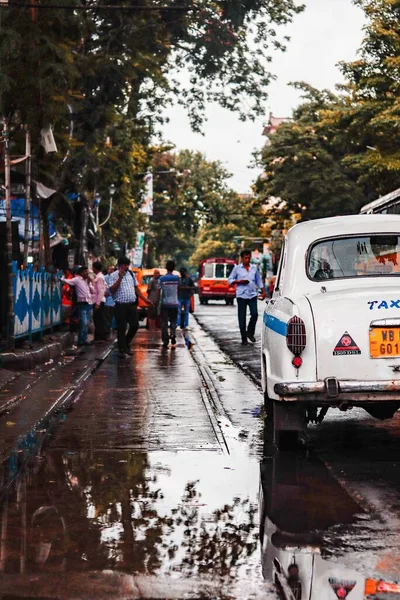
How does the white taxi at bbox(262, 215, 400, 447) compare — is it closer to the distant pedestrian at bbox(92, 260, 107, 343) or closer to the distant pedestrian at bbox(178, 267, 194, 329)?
the distant pedestrian at bbox(92, 260, 107, 343)

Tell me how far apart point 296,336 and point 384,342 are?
2.11 feet

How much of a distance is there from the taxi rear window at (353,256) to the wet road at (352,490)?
1.43m

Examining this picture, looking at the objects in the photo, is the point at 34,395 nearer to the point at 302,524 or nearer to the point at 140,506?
the point at 140,506

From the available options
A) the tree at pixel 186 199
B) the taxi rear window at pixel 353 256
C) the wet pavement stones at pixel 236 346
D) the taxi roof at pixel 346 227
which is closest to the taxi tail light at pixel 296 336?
A: the taxi rear window at pixel 353 256

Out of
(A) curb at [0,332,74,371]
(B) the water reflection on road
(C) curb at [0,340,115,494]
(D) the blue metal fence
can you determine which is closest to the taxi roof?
(B) the water reflection on road

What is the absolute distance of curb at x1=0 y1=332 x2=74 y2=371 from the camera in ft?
54.0

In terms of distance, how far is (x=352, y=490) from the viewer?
7.09 metres

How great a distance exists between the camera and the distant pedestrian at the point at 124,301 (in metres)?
19.8

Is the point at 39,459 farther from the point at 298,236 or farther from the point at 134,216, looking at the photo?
the point at 134,216

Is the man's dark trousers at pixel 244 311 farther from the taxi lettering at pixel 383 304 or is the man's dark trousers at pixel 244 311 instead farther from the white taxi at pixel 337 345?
the taxi lettering at pixel 383 304

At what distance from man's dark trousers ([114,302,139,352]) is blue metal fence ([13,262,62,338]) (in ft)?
5.35

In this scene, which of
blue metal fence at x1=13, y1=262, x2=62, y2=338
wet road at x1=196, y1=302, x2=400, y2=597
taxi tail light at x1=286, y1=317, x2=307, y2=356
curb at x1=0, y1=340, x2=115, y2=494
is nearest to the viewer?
wet road at x1=196, y1=302, x2=400, y2=597

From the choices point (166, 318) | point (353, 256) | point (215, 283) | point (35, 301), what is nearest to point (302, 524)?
point (353, 256)

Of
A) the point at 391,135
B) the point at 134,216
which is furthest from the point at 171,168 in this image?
the point at 391,135
